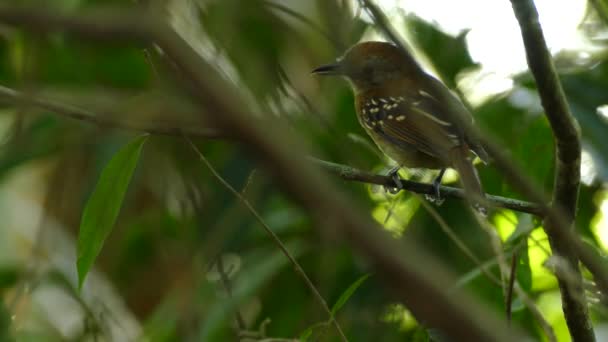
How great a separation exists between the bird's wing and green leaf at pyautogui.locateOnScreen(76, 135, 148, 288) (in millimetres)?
1514

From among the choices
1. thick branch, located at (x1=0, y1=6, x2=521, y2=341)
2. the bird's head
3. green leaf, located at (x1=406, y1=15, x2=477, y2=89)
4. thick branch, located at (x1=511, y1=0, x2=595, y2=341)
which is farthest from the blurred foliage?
thick branch, located at (x1=0, y1=6, x2=521, y2=341)

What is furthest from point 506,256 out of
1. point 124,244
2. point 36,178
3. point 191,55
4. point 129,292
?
point 36,178

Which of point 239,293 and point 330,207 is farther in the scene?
point 239,293

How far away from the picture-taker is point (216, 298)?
13.5 feet

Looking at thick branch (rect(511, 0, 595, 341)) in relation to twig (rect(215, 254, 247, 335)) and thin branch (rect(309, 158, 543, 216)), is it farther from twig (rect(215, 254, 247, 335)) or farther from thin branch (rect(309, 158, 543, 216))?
twig (rect(215, 254, 247, 335))

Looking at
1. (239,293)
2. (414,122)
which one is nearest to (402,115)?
(414,122)

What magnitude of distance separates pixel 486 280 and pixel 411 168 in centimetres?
102

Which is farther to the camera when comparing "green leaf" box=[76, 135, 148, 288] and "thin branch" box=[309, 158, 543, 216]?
"green leaf" box=[76, 135, 148, 288]

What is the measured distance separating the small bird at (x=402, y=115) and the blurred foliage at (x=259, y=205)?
0.46 ft

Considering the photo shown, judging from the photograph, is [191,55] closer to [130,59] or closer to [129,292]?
[130,59]

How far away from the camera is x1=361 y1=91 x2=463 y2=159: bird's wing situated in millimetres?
4034

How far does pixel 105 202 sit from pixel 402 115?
1983 mm

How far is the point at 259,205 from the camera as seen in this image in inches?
175

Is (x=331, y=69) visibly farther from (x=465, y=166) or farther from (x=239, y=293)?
(x=239, y=293)
